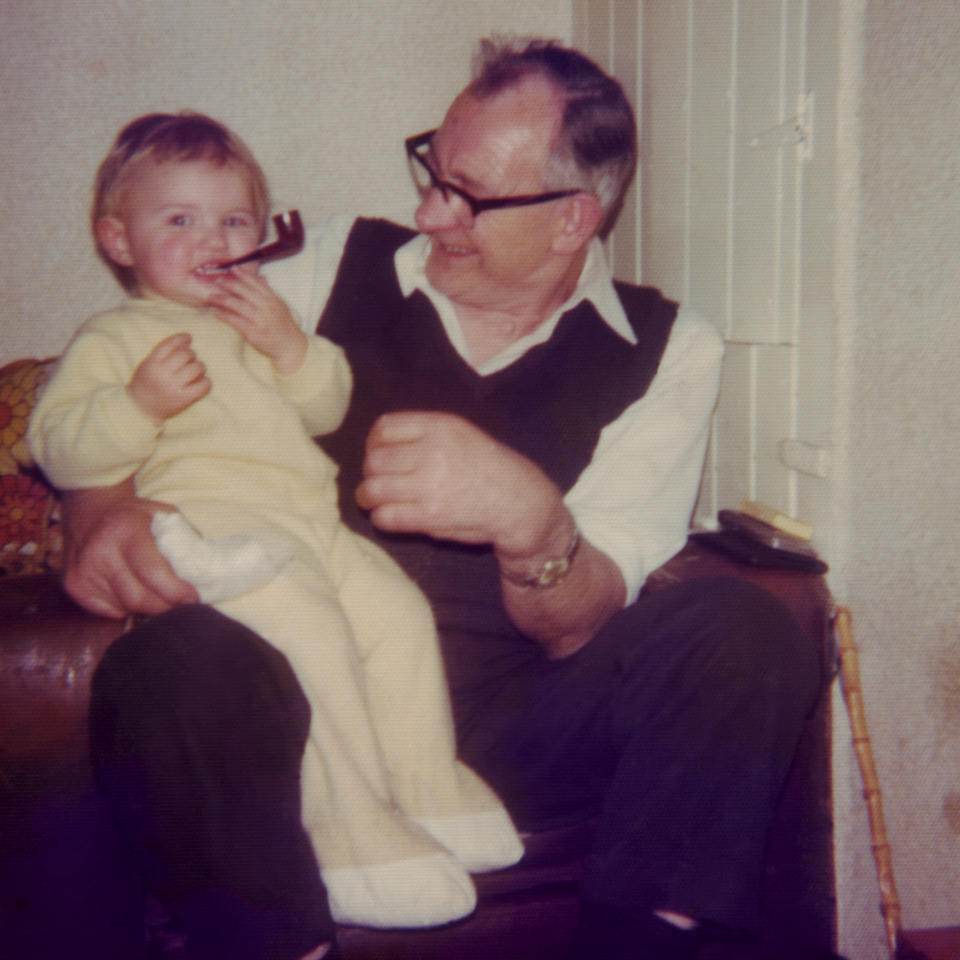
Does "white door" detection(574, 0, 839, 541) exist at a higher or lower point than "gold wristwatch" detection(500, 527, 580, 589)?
higher

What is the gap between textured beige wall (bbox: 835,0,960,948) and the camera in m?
A: 0.95

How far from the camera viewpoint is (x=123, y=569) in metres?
0.91

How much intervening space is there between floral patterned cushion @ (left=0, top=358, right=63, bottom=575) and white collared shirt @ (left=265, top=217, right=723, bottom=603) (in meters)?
0.48

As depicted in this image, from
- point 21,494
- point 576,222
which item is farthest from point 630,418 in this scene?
point 21,494

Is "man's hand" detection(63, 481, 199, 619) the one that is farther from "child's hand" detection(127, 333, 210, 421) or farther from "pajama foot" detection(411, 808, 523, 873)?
"pajama foot" detection(411, 808, 523, 873)

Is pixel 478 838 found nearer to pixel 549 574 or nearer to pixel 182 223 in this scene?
pixel 549 574

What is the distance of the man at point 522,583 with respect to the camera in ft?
2.56

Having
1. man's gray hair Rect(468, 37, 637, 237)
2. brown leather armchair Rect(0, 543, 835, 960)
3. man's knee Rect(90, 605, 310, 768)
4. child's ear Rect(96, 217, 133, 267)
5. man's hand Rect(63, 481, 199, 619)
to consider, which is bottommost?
brown leather armchair Rect(0, 543, 835, 960)

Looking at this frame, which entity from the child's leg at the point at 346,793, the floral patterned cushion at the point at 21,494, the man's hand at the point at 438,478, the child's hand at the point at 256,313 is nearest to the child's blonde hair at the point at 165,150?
the child's hand at the point at 256,313

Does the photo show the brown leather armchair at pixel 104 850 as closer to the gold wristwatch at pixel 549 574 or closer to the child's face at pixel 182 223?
the gold wristwatch at pixel 549 574

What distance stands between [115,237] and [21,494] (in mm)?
498

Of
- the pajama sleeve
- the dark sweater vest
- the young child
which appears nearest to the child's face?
the young child

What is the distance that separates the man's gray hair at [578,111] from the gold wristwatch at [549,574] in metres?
0.62

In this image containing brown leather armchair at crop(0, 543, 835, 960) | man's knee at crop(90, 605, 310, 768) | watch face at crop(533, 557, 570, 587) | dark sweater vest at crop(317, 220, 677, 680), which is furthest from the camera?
dark sweater vest at crop(317, 220, 677, 680)
